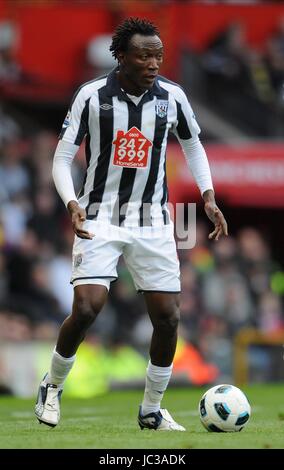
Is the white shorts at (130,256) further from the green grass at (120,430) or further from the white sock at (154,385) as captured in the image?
the green grass at (120,430)

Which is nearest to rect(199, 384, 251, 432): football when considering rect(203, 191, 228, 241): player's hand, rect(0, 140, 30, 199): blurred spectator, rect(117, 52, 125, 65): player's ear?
rect(203, 191, 228, 241): player's hand

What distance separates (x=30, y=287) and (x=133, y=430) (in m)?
7.88

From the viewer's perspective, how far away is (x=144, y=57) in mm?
7867

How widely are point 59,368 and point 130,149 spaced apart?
1405 mm

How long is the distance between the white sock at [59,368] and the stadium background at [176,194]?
20.0 feet

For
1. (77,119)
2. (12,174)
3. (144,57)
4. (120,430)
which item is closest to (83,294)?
(120,430)

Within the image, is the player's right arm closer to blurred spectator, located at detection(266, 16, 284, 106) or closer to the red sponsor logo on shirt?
the red sponsor logo on shirt

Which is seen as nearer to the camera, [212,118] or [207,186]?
[207,186]

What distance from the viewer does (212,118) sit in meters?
20.0

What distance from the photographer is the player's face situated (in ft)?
25.8

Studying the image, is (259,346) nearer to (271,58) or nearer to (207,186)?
(271,58)
